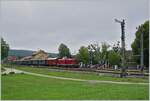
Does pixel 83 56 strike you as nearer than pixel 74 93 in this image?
No

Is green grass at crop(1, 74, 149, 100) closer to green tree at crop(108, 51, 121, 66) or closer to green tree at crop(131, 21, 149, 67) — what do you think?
green tree at crop(131, 21, 149, 67)

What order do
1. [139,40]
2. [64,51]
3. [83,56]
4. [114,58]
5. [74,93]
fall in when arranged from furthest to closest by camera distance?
[64,51] → [83,56] → [114,58] → [139,40] → [74,93]

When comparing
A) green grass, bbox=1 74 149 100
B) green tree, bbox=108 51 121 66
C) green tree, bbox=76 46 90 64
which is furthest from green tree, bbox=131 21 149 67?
green grass, bbox=1 74 149 100

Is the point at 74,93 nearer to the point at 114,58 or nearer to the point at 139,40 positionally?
the point at 139,40

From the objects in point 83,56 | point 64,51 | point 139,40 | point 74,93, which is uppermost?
point 64,51

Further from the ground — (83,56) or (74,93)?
(83,56)

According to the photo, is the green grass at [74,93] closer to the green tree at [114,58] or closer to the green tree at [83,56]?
the green tree at [114,58]

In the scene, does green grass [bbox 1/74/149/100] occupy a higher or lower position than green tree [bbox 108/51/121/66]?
lower

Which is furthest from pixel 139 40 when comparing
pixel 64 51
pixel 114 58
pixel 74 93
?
pixel 64 51

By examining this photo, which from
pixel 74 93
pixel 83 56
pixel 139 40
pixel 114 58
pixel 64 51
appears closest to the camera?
pixel 74 93

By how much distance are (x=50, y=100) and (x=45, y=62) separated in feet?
280

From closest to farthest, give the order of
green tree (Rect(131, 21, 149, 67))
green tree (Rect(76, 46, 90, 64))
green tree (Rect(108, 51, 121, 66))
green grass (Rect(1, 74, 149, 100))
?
green grass (Rect(1, 74, 149, 100)), green tree (Rect(131, 21, 149, 67)), green tree (Rect(108, 51, 121, 66)), green tree (Rect(76, 46, 90, 64))

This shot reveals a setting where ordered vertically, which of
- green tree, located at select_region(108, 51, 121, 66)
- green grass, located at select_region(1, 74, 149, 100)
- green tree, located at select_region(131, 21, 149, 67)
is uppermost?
green tree, located at select_region(131, 21, 149, 67)

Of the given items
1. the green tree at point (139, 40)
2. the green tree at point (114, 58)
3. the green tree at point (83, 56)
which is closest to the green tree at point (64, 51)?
the green tree at point (83, 56)
